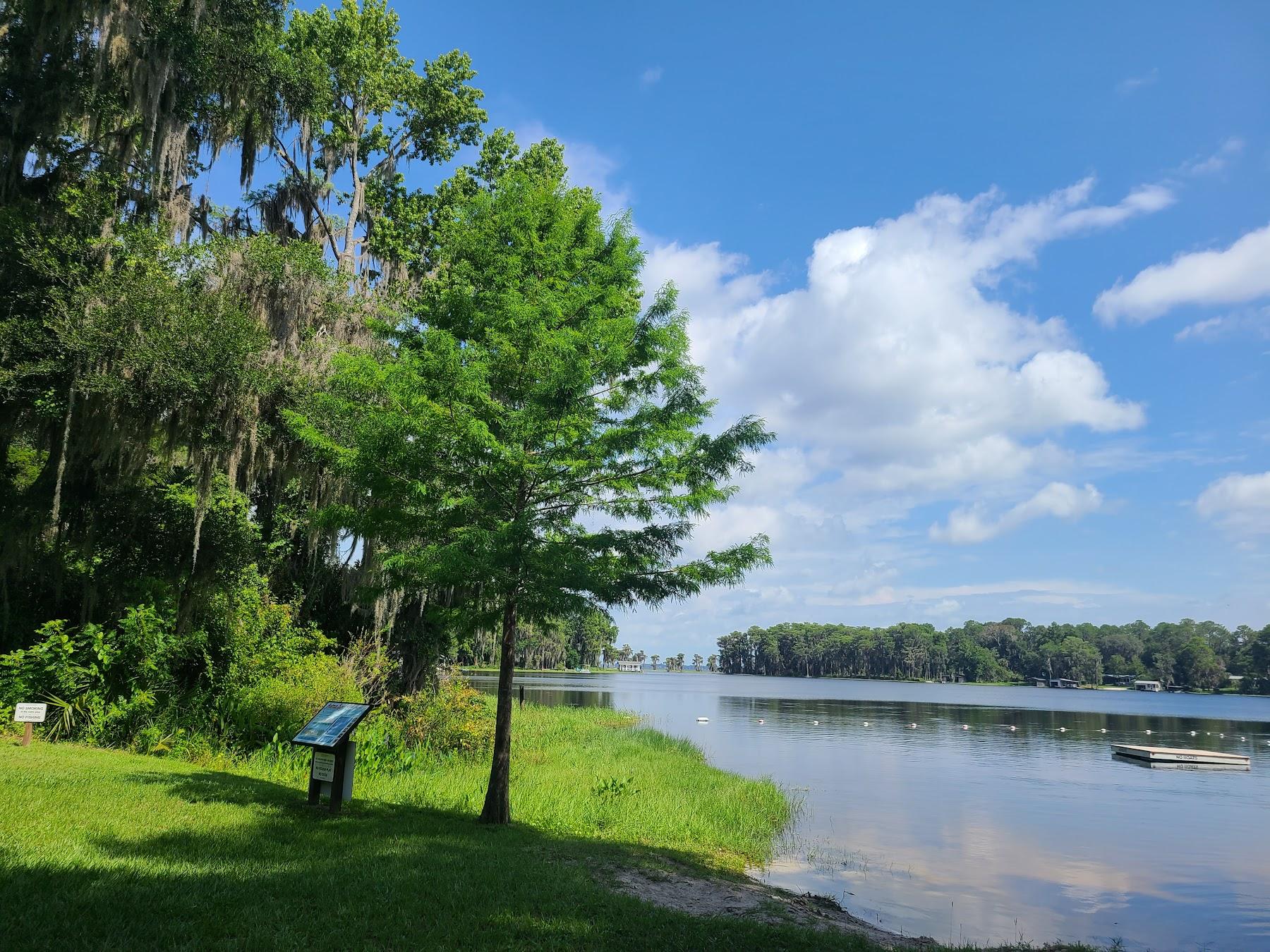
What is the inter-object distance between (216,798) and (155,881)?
394cm

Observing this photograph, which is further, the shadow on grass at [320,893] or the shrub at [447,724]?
the shrub at [447,724]

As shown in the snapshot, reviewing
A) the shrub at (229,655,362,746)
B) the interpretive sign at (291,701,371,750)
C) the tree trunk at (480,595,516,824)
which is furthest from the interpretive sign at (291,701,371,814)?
the shrub at (229,655,362,746)

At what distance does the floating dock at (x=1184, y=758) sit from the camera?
33406 mm

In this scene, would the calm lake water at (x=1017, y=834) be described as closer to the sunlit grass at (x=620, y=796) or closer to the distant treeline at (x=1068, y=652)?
the sunlit grass at (x=620, y=796)

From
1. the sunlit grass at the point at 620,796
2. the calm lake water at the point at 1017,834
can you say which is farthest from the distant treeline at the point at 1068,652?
the sunlit grass at the point at 620,796

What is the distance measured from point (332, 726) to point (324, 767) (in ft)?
1.65

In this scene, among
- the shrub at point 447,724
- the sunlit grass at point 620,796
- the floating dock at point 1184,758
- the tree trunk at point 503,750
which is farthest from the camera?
the floating dock at point 1184,758

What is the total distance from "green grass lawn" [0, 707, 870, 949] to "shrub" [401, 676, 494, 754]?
13.0 feet

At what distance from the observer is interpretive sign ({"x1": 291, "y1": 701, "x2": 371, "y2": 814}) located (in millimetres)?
10047

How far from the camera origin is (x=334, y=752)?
10.2m

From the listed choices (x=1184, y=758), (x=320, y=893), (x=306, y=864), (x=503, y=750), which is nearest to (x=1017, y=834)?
(x=503, y=750)

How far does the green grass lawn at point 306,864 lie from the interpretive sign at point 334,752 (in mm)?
297

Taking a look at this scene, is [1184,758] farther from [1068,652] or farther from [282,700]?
[1068,652]

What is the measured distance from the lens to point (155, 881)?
6.37 meters
